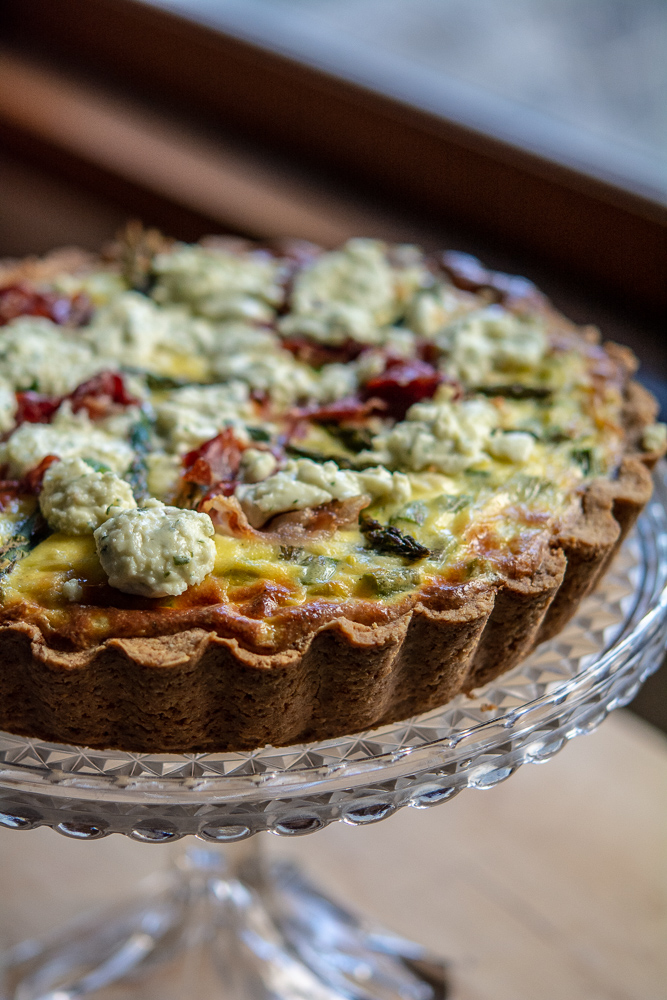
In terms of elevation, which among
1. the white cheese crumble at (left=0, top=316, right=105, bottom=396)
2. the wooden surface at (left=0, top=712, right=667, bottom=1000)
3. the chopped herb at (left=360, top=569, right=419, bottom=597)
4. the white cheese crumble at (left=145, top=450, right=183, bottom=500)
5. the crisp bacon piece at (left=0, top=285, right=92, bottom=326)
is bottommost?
the wooden surface at (left=0, top=712, right=667, bottom=1000)

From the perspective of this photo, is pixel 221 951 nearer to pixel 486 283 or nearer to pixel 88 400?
pixel 88 400

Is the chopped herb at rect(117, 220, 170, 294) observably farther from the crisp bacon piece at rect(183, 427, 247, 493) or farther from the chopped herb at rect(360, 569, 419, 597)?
the chopped herb at rect(360, 569, 419, 597)

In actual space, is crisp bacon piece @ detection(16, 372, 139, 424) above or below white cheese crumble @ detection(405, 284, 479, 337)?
below

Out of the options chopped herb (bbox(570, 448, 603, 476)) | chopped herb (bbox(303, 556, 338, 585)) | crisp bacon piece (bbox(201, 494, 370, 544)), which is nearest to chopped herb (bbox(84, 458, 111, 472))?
crisp bacon piece (bbox(201, 494, 370, 544))

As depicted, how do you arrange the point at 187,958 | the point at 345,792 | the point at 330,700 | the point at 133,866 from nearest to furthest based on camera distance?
1. the point at 345,792
2. the point at 330,700
3. the point at 187,958
4. the point at 133,866

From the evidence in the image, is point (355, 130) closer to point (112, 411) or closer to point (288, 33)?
point (288, 33)

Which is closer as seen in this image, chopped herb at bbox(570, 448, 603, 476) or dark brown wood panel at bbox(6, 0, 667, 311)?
chopped herb at bbox(570, 448, 603, 476)

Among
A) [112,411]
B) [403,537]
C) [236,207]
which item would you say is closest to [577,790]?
[403,537]
